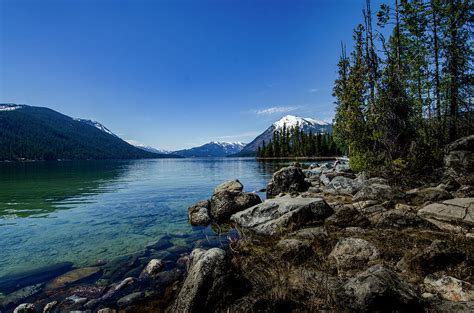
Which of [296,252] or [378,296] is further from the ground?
[378,296]

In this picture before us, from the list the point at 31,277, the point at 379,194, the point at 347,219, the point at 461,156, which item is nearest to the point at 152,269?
the point at 31,277

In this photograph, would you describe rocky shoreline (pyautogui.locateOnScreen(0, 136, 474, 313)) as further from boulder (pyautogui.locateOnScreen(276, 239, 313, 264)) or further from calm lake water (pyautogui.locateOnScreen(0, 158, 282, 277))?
calm lake water (pyautogui.locateOnScreen(0, 158, 282, 277))

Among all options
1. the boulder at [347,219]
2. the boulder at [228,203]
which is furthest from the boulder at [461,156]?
the boulder at [228,203]

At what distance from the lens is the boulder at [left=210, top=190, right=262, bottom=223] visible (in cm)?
Result: 1248

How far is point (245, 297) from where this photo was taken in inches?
178

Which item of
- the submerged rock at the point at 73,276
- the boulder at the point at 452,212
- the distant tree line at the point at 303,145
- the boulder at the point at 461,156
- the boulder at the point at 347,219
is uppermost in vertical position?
the distant tree line at the point at 303,145

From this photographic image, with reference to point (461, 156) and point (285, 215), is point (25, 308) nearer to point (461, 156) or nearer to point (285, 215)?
point (285, 215)

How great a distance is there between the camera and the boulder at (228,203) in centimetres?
1248

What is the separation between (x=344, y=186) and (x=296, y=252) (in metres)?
9.60

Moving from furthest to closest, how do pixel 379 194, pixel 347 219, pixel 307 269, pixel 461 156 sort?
pixel 461 156, pixel 379 194, pixel 347 219, pixel 307 269

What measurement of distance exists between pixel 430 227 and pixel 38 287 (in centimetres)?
1191

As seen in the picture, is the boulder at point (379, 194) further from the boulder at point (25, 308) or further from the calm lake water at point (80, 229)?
the boulder at point (25, 308)

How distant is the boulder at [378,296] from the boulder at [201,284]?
7.99 ft

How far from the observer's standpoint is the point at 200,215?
12641 mm
